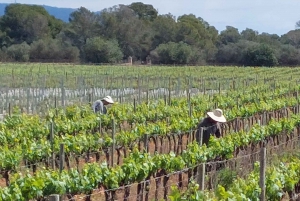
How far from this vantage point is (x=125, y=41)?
72.8 meters

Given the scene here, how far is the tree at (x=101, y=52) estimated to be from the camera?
6238 centimetres

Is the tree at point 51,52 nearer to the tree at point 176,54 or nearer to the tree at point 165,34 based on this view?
the tree at point 176,54

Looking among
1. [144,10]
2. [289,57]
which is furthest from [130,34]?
[144,10]

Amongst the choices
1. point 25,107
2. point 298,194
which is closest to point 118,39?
point 25,107

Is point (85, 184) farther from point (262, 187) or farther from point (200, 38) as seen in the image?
point (200, 38)

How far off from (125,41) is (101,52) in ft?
34.6

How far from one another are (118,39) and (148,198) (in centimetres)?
6551

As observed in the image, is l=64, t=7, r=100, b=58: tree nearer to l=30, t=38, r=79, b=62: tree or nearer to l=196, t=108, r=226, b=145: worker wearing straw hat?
l=30, t=38, r=79, b=62: tree

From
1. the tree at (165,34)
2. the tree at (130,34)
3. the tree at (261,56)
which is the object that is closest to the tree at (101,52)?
the tree at (130,34)

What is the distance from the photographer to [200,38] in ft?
246

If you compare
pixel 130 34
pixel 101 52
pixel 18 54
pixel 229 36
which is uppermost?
pixel 130 34

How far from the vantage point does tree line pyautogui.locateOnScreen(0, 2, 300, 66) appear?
62.9 m

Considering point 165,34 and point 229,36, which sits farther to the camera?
point 229,36

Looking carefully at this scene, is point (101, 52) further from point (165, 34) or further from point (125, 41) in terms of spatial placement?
point (165, 34)
